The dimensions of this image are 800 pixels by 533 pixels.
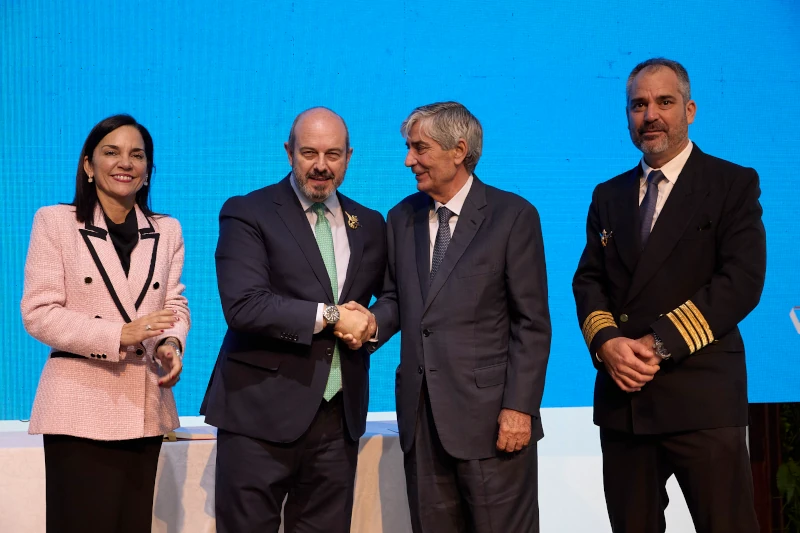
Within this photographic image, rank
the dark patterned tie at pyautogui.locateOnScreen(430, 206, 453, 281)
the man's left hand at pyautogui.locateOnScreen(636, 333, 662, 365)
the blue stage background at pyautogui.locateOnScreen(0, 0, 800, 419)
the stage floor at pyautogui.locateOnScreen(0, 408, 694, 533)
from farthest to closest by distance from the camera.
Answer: the blue stage background at pyautogui.locateOnScreen(0, 0, 800, 419), the stage floor at pyautogui.locateOnScreen(0, 408, 694, 533), the dark patterned tie at pyautogui.locateOnScreen(430, 206, 453, 281), the man's left hand at pyautogui.locateOnScreen(636, 333, 662, 365)

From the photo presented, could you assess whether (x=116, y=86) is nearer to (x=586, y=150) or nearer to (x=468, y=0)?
(x=468, y=0)

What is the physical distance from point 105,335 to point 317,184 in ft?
2.78

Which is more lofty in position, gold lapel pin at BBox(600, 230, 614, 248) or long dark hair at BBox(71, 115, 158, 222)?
long dark hair at BBox(71, 115, 158, 222)

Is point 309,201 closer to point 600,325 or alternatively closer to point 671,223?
point 600,325

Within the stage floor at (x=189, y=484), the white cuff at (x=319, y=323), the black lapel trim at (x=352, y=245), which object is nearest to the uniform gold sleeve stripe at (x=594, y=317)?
the black lapel trim at (x=352, y=245)

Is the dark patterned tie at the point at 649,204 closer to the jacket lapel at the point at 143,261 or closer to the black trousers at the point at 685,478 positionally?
the black trousers at the point at 685,478

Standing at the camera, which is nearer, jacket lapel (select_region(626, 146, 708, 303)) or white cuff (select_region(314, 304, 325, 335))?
white cuff (select_region(314, 304, 325, 335))

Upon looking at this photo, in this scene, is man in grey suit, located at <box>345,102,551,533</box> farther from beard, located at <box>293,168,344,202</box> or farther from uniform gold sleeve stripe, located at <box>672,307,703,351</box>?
uniform gold sleeve stripe, located at <box>672,307,703,351</box>

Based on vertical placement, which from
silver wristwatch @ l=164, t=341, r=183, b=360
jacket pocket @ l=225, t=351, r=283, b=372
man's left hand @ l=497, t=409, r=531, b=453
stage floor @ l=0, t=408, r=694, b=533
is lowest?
stage floor @ l=0, t=408, r=694, b=533

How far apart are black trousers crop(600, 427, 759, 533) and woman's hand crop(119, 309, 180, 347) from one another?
154 cm

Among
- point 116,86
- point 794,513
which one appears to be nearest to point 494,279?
point 116,86

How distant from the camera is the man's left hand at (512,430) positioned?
102 inches

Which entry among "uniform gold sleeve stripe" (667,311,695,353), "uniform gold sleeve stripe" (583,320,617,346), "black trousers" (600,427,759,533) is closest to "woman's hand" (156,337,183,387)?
"uniform gold sleeve stripe" (583,320,617,346)

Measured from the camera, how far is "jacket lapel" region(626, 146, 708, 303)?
273cm
